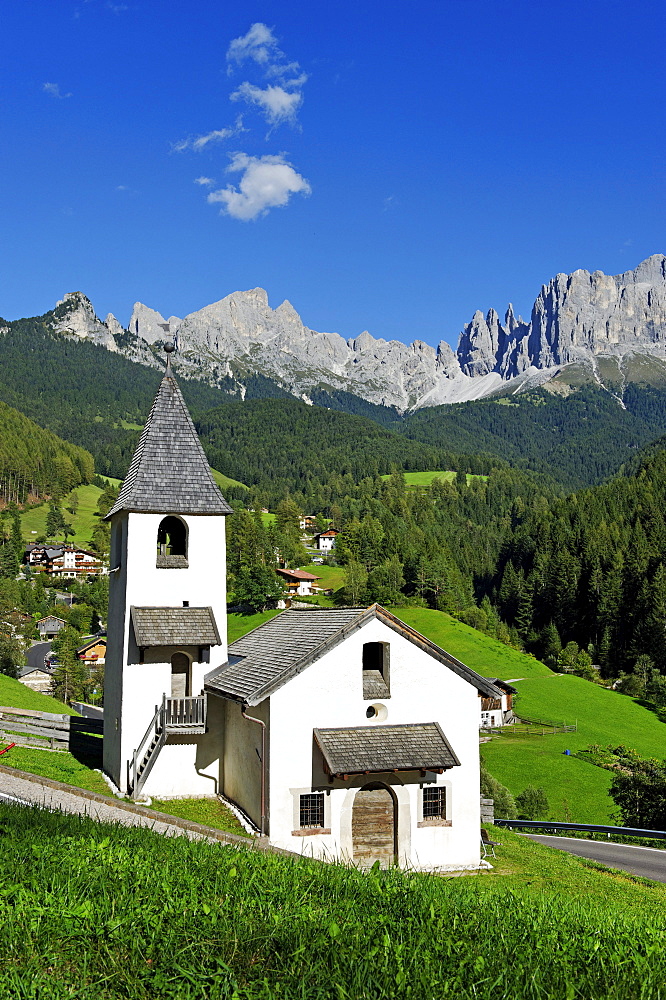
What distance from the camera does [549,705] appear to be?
88.3 metres

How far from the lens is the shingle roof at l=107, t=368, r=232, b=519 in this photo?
2583 cm

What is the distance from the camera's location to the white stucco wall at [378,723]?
784 inches

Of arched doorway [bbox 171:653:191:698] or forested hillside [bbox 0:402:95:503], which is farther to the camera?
forested hillside [bbox 0:402:95:503]

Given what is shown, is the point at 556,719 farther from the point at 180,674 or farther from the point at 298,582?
the point at 180,674

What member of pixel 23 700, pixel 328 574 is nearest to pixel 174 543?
Answer: pixel 23 700

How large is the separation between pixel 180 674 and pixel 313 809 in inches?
289

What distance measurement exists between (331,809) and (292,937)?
1421 centimetres

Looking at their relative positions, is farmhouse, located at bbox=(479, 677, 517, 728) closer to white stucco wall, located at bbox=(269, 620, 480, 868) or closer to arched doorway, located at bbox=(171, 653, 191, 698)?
arched doorway, located at bbox=(171, 653, 191, 698)

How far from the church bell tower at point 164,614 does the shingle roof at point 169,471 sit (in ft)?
0.11

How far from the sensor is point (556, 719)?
273ft

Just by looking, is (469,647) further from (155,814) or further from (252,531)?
(155,814)

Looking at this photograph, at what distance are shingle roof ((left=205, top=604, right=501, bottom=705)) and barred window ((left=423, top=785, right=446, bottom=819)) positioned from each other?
3.03 metres

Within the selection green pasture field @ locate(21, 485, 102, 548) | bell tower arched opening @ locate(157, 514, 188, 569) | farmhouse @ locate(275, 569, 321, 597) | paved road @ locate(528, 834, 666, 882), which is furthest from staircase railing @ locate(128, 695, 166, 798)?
green pasture field @ locate(21, 485, 102, 548)

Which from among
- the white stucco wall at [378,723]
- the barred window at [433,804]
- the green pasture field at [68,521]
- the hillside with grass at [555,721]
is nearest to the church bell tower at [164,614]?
the white stucco wall at [378,723]
